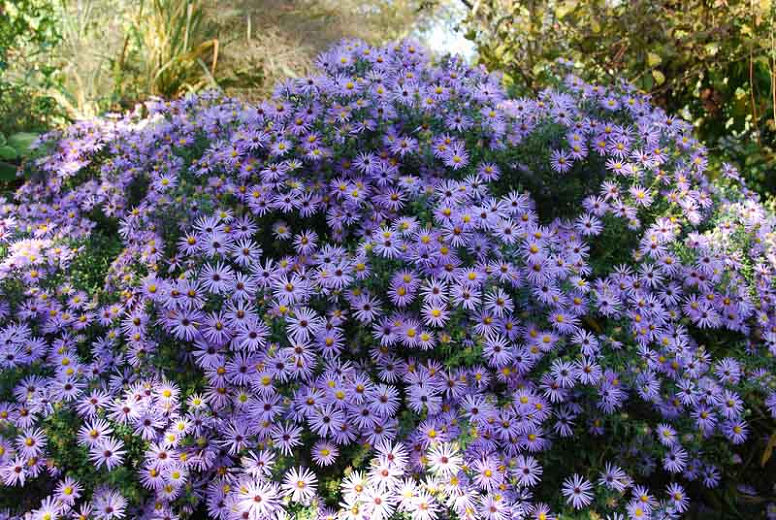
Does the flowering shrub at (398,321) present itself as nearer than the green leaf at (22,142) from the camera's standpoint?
Yes

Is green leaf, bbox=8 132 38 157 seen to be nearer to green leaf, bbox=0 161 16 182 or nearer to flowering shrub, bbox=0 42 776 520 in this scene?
green leaf, bbox=0 161 16 182

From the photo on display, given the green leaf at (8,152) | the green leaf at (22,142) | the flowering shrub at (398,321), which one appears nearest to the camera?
the flowering shrub at (398,321)

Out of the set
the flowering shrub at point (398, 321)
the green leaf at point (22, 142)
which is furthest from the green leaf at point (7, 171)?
the flowering shrub at point (398, 321)

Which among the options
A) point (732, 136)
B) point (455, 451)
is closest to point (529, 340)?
point (455, 451)

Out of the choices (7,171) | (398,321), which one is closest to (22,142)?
(7,171)

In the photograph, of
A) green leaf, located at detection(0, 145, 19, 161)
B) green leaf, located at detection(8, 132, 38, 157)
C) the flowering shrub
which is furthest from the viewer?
green leaf, located at detection(8, 132, 38, 157)

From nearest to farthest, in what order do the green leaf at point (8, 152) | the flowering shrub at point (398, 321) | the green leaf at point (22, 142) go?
the flowering shrub at point (398, 321) < the green leaf at point (8, 152) < the green leaf at point (22, 142)

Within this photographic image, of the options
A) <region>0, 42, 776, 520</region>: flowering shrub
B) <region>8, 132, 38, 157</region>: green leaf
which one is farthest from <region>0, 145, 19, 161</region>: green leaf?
<region>0, 42, 776, 520</region>: flowering shrub

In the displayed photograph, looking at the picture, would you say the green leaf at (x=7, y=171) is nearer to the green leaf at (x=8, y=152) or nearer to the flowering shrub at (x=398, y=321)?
the green leaf at (x=8, y=152)
